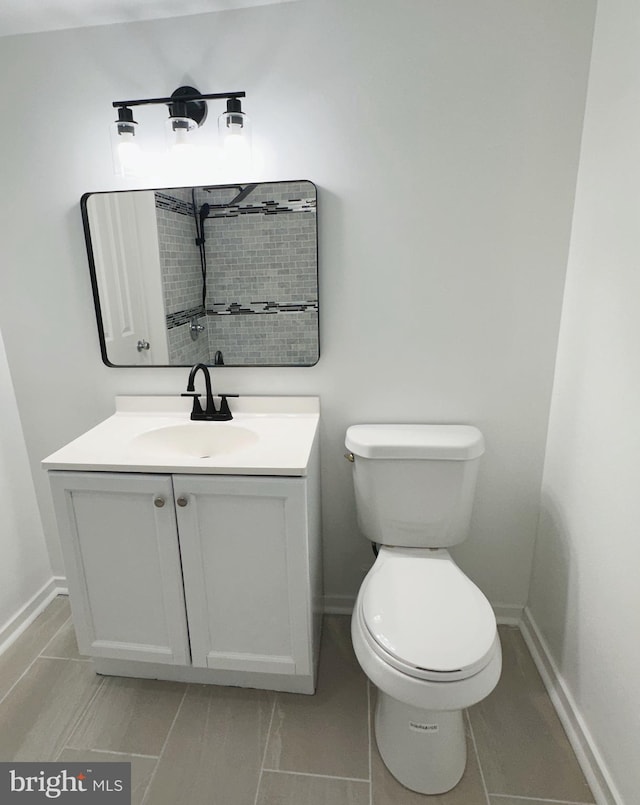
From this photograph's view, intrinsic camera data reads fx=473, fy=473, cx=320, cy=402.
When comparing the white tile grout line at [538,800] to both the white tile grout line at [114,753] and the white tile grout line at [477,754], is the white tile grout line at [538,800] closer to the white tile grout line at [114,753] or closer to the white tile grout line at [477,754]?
the white tile grout line at [477,754]

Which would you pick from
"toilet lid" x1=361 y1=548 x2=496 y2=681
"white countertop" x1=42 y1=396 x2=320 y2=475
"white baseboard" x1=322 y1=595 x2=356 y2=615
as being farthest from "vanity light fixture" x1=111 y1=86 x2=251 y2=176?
"white baseboard" x1=322 y1=595 x2=356 y2=615

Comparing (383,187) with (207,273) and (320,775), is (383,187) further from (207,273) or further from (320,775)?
(320,775)

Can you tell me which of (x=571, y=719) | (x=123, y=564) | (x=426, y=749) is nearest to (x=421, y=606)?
(x=426, y=749)

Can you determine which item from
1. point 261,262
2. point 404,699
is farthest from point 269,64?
point 404,699

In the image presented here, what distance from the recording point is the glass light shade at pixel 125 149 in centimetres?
146

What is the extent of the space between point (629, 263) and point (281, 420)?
1107mm

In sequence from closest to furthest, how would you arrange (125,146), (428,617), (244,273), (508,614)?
(428,617)
(125,146)
(244,273)
(508,614)

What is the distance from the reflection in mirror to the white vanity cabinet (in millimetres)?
543

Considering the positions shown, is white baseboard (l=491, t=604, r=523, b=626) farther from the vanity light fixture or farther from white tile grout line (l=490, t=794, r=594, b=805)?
the vanity light fixture

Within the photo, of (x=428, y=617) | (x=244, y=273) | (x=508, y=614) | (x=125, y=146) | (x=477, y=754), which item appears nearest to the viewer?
(x=428, y=617)

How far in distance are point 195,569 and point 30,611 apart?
1.04 metres

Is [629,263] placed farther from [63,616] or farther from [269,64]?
[63,616]

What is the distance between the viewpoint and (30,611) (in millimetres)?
1949

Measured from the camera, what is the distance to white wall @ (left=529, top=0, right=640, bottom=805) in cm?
114
